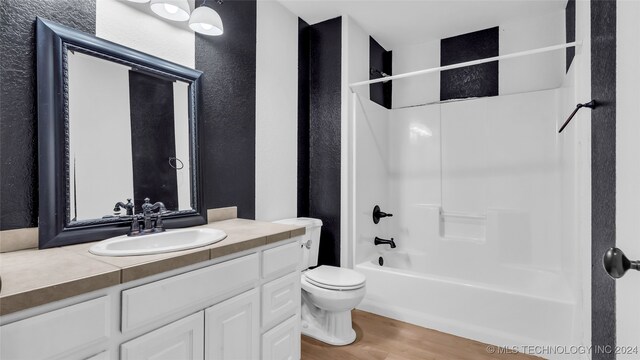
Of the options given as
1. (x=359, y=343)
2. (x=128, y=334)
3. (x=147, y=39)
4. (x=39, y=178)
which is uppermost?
(x=147, y=39)

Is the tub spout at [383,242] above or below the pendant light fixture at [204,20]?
below

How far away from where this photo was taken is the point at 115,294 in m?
0.90

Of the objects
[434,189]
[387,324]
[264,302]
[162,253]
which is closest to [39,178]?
[162,253]

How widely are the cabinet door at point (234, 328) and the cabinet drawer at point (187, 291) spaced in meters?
0.04

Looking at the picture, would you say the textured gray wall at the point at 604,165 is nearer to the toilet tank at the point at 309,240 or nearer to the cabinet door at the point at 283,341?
the cabinet door at the point at 283,341

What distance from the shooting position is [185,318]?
107 cm

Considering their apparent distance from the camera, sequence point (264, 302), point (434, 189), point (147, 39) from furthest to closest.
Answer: point (434, 189) < point (147, 39) < point (264, 302)

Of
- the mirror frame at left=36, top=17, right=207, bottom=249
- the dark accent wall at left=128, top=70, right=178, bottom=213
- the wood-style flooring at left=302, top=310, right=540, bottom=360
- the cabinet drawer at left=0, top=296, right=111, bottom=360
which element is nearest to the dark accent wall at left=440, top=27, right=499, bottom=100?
the wood-style flooring at left=302, top=310, right=540, bottom=360

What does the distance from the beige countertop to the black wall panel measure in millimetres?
1296

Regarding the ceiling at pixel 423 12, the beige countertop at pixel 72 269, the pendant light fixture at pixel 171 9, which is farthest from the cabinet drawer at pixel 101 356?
the ceiling at pixel 423 12

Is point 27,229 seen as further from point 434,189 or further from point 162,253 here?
point 434,189

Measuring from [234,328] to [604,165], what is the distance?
151 centimetres

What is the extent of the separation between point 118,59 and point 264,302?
1318 millimetres
